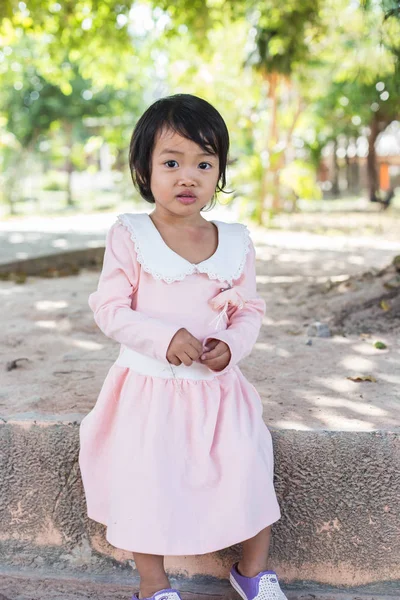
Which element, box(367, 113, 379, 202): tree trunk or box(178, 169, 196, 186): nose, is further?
box(367, 113, 379, 202): tree trunk

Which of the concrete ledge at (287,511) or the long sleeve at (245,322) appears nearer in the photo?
the long sleeve at (245,322)

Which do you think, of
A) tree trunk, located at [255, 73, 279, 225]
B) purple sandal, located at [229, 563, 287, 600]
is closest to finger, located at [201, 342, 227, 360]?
purple sandal, located at [229, 563, 287, 600]

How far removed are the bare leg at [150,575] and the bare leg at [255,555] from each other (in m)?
0.23

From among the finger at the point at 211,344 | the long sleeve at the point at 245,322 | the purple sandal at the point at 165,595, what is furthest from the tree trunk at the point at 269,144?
the purple sandal at the point at 165,595

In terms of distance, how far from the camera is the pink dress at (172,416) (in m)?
1.89

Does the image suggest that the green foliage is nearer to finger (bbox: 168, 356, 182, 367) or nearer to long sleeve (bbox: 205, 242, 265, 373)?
long sleeve (bbox: 205, 242, 265, 373)

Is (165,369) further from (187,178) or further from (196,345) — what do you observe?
(187,178)

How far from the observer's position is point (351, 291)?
4395 millimetres

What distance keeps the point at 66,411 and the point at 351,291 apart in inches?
97.4

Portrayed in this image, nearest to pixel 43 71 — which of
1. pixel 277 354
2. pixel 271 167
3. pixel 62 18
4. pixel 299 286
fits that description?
pixel 62 18

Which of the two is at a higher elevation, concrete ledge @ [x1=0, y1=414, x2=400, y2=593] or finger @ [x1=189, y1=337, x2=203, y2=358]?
finger @ [x1=189, y1=337, x2=203, y2=358]

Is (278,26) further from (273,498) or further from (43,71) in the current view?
(273,498)

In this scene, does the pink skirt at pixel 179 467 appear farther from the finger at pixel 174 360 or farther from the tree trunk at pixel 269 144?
the tree trunk at pixel 269 144

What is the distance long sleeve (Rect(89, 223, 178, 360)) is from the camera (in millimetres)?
1922
